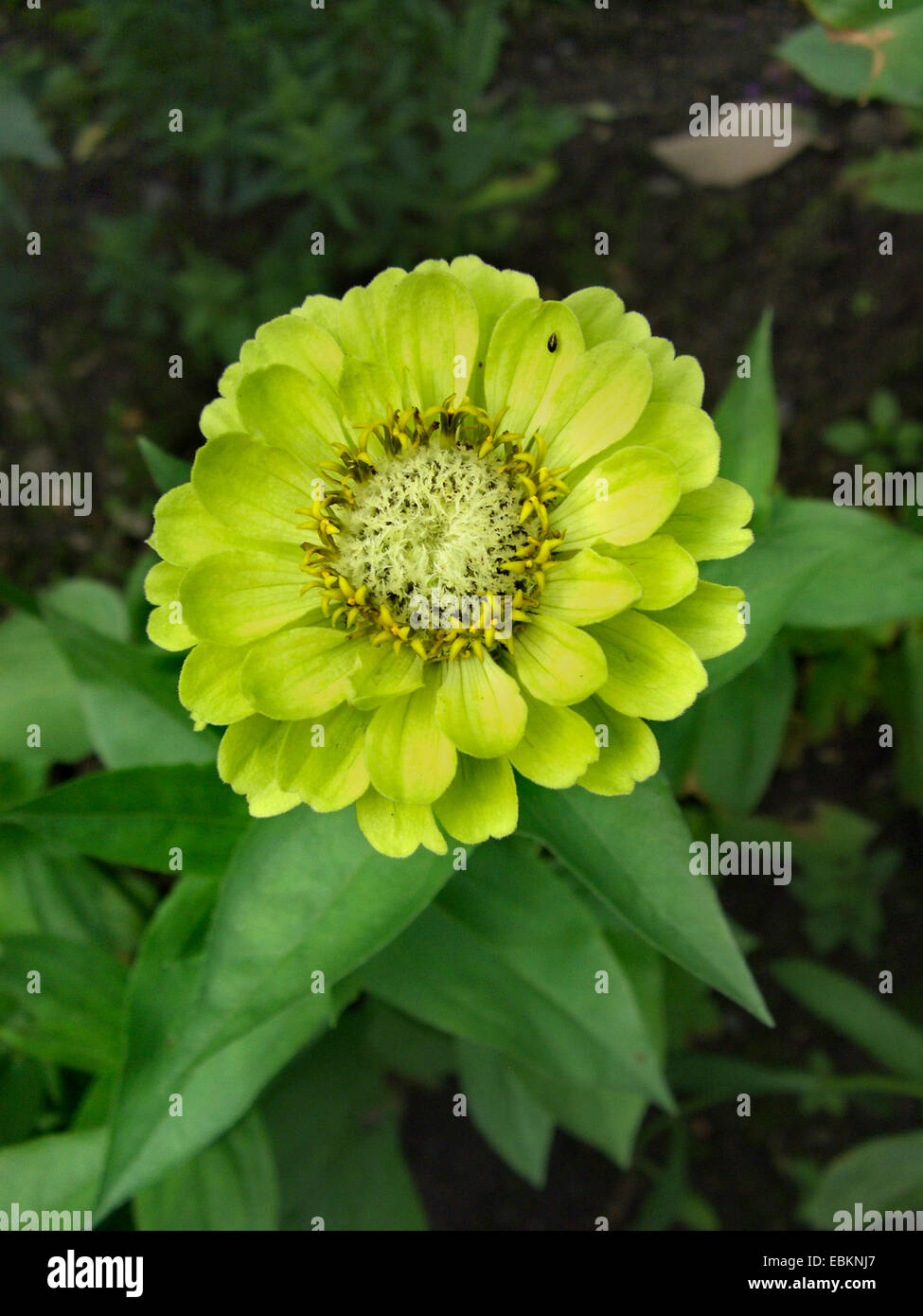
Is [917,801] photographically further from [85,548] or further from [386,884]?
[85,548]

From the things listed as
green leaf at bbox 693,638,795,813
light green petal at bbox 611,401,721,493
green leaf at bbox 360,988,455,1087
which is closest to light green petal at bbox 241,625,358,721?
light green petal at bbox 611,401,721,493

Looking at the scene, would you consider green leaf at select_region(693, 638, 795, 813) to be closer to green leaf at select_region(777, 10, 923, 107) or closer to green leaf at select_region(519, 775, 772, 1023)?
green leaf at select_region(519, 775, 772, 1023)

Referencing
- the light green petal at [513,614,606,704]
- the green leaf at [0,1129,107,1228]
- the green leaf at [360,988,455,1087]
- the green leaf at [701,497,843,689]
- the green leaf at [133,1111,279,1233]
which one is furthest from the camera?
the green leaf at [360,988,455,1087]

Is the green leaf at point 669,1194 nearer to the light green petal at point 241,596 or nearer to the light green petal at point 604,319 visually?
the light green petal at point 241,596

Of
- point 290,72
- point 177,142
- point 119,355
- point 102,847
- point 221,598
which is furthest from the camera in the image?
point 119,355

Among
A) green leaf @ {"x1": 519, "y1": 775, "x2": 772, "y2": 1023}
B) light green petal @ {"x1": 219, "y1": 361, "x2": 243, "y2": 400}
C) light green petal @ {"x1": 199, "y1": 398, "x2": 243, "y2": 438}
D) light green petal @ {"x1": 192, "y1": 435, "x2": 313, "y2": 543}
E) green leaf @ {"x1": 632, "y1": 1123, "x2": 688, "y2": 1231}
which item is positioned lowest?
green leaf @ {"x1": 632, "y1": 1123, "x2": 688, "y2": 1231}

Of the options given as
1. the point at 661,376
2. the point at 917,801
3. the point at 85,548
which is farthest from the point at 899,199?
the point at 85,548
